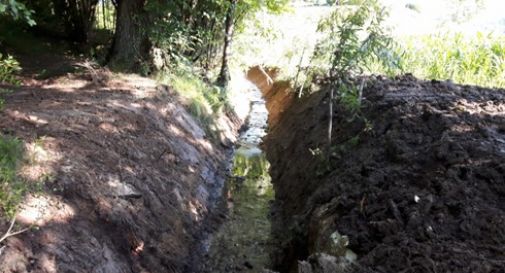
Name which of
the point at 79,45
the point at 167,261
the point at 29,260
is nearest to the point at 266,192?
the point at 167,261

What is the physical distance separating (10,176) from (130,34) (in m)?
5.71

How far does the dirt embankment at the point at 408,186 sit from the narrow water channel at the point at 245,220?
272 mm

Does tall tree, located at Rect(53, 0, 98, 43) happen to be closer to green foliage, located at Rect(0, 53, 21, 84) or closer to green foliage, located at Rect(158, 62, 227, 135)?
green foliage, located at Rect(158, 62, 227, 135)

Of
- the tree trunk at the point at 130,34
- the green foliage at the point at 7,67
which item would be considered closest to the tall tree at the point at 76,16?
the tree trunk at the point at 130,34

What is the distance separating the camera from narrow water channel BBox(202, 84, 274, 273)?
586 cm

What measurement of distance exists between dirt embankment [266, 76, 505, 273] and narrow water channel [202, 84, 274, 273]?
27 cm

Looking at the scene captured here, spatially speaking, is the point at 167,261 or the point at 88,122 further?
the point at 88,122

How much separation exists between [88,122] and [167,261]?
2.10 metres

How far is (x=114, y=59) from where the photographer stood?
29.7ft

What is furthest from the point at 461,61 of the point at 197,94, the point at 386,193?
the point at 386,193

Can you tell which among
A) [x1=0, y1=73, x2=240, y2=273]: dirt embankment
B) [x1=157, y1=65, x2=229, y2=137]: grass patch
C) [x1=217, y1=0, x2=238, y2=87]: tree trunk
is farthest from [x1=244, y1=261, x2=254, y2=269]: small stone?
[x1=217, y1=0, x2=238, y2=87]: tree trunk

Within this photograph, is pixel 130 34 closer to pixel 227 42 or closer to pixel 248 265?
pixel 227 42

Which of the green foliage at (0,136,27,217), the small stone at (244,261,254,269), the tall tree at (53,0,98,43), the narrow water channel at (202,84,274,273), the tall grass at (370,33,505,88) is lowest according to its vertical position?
the narrow water channel at (202,84,274,273)

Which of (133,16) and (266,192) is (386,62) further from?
(133,16)
